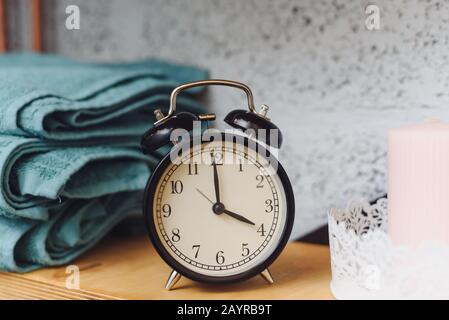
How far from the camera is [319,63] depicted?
3.07 ft

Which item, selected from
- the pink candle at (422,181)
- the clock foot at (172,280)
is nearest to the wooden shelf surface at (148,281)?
the clock foot at (172,280)

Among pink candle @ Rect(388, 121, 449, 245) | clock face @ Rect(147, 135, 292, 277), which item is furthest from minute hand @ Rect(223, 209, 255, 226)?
pink candle @ Rect(388, 121, 449, 245)

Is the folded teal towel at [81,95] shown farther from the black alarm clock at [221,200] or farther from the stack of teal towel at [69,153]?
the black alarm clock at [221,200]

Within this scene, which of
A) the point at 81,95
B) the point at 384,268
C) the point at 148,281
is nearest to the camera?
the point at 384,268

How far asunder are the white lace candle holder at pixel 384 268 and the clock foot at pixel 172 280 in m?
0.18

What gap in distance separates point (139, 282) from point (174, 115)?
0.69 feet

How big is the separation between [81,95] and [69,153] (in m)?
0.11

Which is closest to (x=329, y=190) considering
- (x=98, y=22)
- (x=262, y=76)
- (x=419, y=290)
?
(x=262, y=76)

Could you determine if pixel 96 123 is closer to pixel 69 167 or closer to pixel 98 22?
pixel 69 167

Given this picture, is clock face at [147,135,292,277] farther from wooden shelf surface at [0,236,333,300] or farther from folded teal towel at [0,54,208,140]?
folded teal towel at [0,54,208,140]

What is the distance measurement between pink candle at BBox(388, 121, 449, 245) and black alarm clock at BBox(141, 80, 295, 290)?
0.13 m

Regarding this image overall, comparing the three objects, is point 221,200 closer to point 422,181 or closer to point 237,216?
point 237,216

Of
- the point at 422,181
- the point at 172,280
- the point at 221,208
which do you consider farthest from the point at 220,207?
the point at 422,181

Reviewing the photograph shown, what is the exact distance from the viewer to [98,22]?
1215mm
